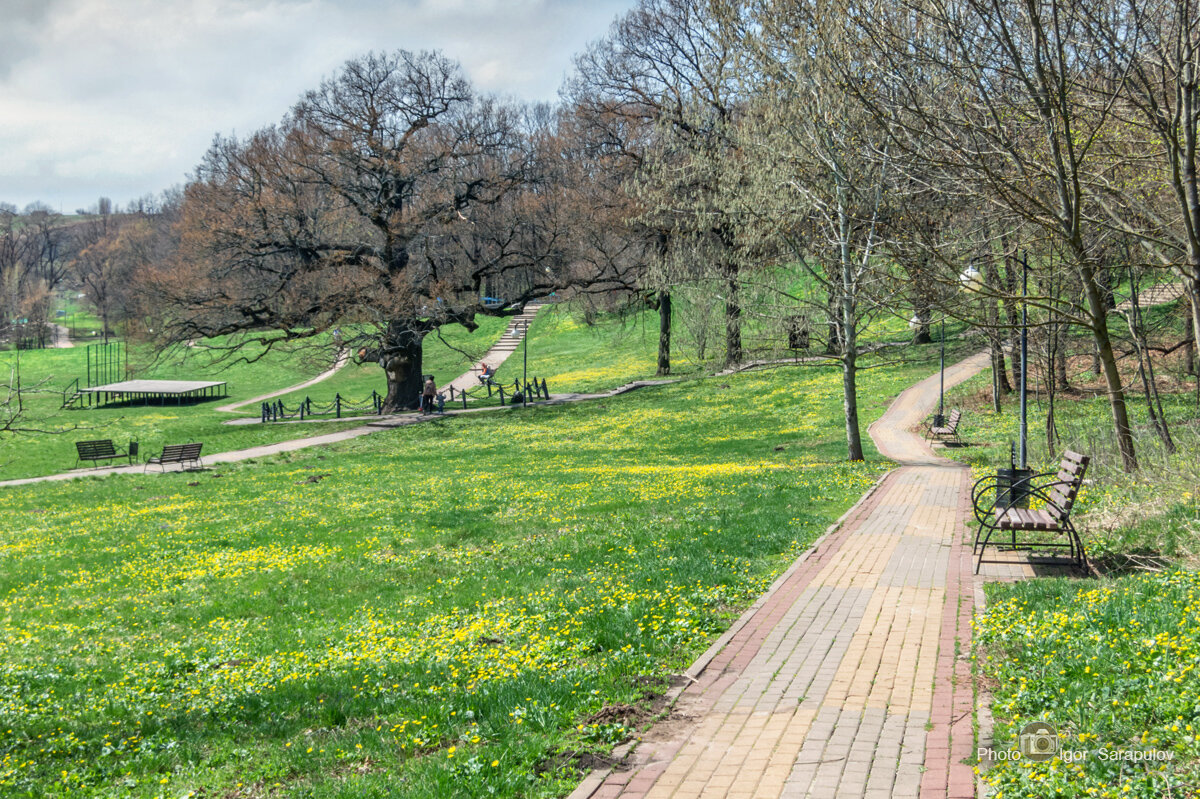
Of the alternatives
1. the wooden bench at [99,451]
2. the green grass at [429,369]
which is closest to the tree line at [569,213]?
the wooden bench at [99,451]

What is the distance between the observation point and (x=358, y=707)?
663 centimetres

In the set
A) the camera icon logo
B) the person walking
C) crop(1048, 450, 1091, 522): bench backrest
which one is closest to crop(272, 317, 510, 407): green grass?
the person walking

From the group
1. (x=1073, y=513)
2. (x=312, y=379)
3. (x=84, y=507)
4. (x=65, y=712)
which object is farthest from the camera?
(x=312, y=379)

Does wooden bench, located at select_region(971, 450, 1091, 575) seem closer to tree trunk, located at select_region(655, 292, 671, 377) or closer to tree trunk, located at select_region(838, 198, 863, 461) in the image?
tree trunk, located at select_region(838, 198, 863, 461)

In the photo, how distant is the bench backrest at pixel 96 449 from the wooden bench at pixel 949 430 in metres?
27.1

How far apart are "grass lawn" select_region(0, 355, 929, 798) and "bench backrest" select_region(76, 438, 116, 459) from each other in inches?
334

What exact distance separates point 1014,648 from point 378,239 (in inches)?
1433

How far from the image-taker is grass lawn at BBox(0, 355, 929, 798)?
5.72 metres

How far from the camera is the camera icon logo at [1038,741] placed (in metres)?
4.80

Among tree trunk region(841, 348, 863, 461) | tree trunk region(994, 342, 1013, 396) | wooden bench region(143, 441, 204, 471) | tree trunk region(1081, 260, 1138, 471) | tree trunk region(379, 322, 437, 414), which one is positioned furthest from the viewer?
tree trunk region(379, 322, 437, 414)

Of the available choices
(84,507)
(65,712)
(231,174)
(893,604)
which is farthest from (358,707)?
(231,174)

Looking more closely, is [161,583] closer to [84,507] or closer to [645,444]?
[84,507]

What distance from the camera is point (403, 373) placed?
132ft

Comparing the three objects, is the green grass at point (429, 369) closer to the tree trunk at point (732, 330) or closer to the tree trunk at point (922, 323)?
the tree trunk at point (732, 330)
